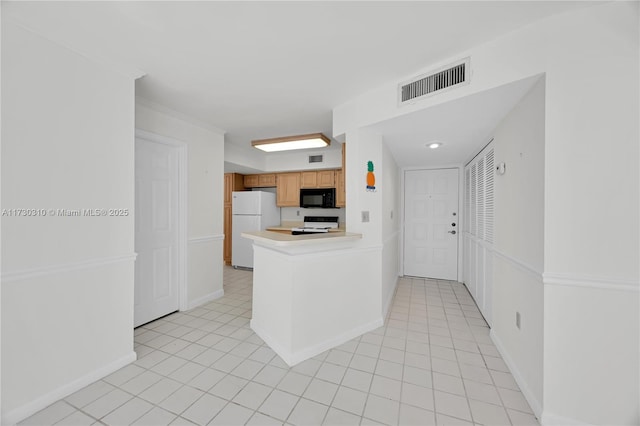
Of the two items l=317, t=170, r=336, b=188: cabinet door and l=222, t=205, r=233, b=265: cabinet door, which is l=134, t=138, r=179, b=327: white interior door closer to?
l=222, t=205, r=233, b=265: cabinet door

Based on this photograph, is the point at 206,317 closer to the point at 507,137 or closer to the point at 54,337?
the point at 54,337

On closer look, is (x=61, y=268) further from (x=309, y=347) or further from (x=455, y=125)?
(x=455, y=125)

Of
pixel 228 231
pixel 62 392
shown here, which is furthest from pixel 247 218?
pixel 62 392

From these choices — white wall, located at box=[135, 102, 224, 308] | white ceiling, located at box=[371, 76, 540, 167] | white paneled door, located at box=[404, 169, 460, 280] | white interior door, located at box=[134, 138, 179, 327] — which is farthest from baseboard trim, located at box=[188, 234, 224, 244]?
white paneled door, located at box=[404, 169, 460, 280]

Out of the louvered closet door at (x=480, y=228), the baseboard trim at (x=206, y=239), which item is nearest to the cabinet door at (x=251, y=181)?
the baseboard trim at (x=206, y=239)

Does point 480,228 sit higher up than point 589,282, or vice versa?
point 480,228

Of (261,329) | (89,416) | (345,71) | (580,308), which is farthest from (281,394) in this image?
(345,71)

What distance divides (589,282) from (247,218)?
201 inches

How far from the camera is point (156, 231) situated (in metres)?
3.00

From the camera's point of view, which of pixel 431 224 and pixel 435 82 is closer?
pixel 435 82

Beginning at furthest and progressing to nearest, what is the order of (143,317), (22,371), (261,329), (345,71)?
(143,317), (261,329), (345,71), (22,371)

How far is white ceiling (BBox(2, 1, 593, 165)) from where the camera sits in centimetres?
Answer: 147

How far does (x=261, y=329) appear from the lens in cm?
264

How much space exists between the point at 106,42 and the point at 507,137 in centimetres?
322
